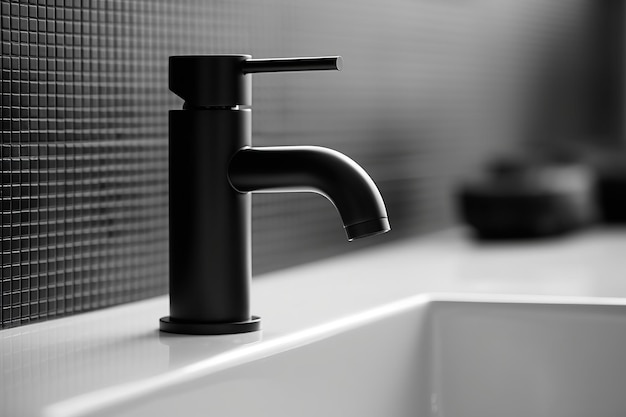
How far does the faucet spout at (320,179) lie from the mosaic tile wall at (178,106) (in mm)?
162

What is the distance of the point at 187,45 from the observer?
2.95ft

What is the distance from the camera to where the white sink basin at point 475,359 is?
711 mm

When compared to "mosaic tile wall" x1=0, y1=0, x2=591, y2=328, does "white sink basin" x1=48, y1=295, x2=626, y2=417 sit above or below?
below

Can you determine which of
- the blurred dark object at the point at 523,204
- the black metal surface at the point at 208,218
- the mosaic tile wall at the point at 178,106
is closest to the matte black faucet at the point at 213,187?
the black metal surface at the point at 208,218

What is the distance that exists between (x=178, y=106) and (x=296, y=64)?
27 cm

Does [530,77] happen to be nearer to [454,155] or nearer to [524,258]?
[454,155]

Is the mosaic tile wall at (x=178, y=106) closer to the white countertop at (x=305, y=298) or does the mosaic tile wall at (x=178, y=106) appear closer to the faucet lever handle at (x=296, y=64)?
the white countertop at (x=305, y=298)

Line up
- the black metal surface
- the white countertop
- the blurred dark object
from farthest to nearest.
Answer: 1. the blurred dark object
2. the black metal surface
3. the white countertop

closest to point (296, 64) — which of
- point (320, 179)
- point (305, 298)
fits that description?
point (320, 179)

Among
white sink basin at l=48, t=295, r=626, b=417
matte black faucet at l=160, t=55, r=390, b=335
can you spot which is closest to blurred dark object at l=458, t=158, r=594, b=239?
white sink basin at l=48, t=295, r=626, b=417

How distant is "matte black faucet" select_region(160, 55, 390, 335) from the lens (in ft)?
2.14

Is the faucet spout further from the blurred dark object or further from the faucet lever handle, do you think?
A: the blurred dark object

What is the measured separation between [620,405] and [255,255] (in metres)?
0.37

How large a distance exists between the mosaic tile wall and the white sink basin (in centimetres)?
21
